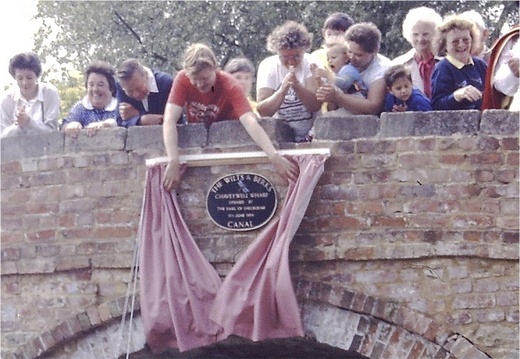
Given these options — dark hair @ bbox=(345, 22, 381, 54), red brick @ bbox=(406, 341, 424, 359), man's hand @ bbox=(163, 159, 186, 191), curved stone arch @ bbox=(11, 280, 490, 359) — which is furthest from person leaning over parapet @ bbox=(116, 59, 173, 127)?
red brick @ bbox=(406, 341, 424, 359)

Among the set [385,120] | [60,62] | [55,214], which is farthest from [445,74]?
[60,62]

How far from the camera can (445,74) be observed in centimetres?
738

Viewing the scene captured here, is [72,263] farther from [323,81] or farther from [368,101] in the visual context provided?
[368,101]

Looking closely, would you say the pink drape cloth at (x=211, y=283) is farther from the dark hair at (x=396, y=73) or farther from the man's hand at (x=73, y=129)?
the man's hand at (x=73, y=129)

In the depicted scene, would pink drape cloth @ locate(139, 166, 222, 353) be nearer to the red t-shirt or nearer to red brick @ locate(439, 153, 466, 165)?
the red t-shirt

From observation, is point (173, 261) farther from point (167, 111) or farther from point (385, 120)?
point (385, 120)

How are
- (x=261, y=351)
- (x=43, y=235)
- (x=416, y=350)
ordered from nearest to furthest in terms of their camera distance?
(x=416, y=350)
(x=43, y=235)
(x=261, y=351)

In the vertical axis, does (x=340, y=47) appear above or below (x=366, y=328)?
above

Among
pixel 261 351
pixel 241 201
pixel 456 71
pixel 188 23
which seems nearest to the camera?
pixel 456 71

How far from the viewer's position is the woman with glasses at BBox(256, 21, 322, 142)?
7.41 m

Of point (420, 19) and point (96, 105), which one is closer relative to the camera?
point (420, 19)

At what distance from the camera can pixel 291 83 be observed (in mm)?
7340

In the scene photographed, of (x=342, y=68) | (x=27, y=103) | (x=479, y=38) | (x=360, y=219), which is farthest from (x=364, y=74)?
(x=27, y=103)

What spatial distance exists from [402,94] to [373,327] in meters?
1.50
